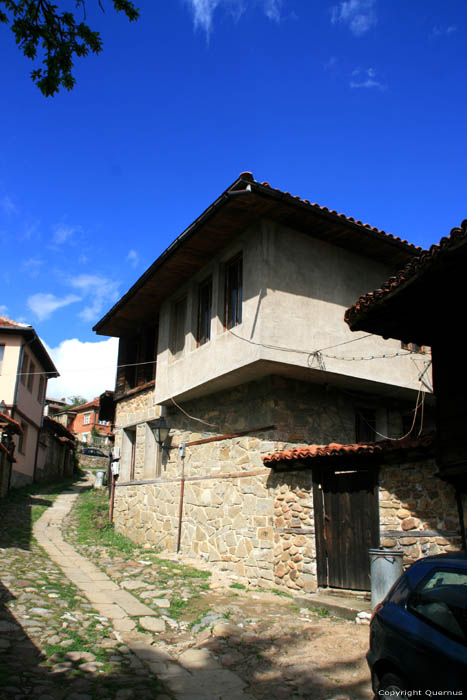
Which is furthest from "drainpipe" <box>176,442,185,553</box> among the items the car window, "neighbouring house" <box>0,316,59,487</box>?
"neighbouring house" <box>0,316,59,487</box>

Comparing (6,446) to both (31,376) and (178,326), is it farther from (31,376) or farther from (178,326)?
(178,326)

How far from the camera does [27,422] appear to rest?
78.1 feet

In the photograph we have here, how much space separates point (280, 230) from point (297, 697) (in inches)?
300

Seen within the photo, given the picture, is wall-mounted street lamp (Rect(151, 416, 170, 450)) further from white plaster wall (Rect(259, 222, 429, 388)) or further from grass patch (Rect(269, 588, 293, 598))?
grass patch (Rect(269, 588, 293, 598))

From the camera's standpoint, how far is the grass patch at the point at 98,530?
1291 cm

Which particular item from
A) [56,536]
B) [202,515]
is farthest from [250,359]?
[56,536]

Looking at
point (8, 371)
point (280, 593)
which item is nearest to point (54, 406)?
point (8, 371)

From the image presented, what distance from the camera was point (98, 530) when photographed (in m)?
14.8

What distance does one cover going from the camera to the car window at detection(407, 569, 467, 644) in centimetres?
322

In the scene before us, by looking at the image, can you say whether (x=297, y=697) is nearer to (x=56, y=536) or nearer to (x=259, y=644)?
(x=259, y=644)

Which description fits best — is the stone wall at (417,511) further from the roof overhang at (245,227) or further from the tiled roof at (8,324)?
the tiled roof at (8,324)

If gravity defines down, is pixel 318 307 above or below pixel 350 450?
above

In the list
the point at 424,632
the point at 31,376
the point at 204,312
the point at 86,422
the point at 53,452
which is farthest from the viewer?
the point at 86,422

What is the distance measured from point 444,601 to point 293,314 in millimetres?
6930
